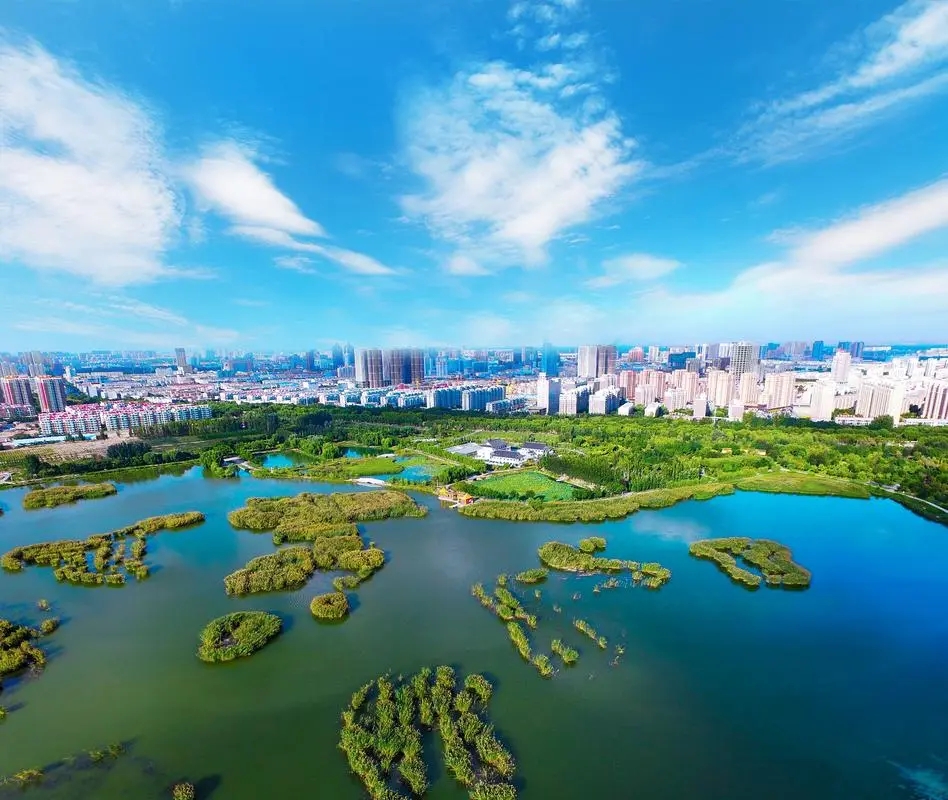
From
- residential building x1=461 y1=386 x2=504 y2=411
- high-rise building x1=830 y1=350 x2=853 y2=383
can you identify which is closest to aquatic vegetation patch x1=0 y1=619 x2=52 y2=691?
residential building x1=461 y1=386 x2=504 y2=411

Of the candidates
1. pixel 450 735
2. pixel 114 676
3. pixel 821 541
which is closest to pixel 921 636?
pixel 821 541

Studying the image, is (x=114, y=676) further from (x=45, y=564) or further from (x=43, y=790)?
(x=45, y=564)

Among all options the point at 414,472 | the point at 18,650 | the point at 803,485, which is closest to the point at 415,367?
the point at 414,472

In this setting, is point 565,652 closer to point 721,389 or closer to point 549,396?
point 549,396

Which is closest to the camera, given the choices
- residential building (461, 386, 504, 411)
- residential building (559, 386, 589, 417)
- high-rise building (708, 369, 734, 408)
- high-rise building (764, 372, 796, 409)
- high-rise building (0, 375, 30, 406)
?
high-rise building (0, 375, 30, 406)

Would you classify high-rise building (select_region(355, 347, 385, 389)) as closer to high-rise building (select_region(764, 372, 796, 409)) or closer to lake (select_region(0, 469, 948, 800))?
high-rise building (select_region(764, 372, 796, 409))

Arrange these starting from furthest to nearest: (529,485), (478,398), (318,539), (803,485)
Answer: (478,398)
(529,485)
(803,485)
(318,539)
